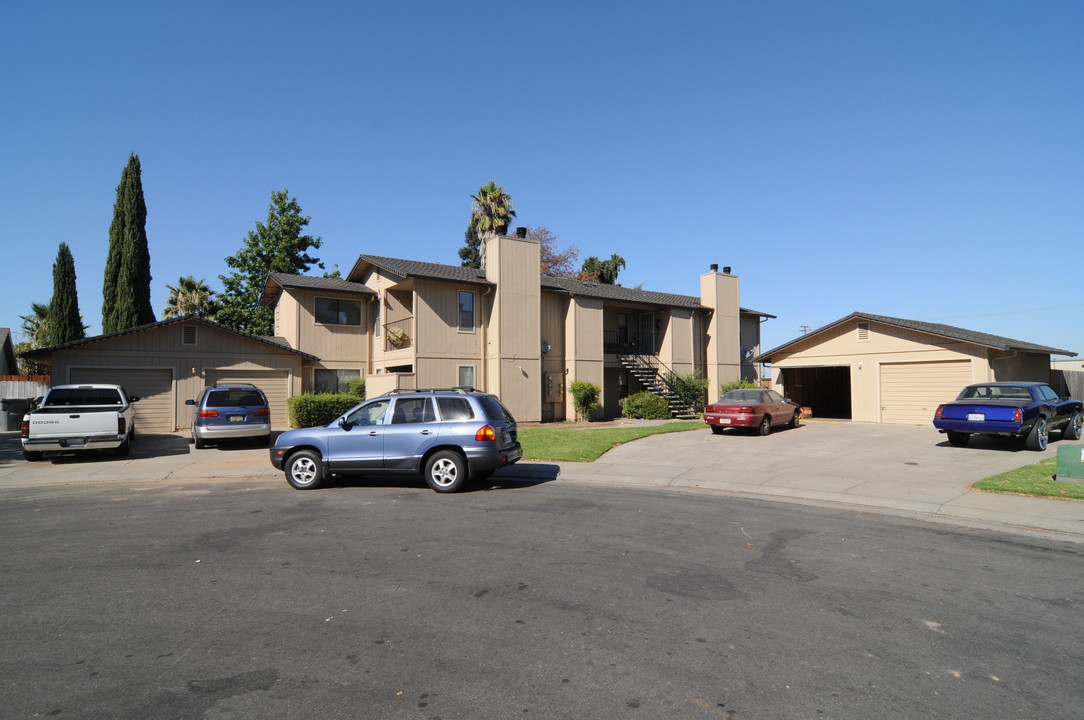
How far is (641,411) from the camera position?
26828 millimetres

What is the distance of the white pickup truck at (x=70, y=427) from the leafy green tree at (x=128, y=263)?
21.7 metres

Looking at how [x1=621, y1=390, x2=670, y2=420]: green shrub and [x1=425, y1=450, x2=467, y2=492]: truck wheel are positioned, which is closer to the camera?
[x1=425, y1=450, x2=467, y2=492]: truck wheel

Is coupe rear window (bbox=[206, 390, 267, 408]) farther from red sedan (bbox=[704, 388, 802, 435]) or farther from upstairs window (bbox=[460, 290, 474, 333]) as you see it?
red sedan (bbox=[704, 388, 802, 435])

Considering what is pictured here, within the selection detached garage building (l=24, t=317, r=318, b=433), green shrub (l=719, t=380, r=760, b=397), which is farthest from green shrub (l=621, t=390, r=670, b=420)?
detached garage building (l=24, t=317, r=318, b=433)

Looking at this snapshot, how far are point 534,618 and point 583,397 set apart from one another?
21829mm

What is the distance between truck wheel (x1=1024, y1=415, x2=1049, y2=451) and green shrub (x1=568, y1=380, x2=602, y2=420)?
15272 millimetres

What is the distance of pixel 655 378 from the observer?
29.5 metres

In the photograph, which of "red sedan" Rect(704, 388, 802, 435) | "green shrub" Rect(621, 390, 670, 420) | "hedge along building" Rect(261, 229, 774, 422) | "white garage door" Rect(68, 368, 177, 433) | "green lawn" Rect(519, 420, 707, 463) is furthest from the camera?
"green shrub" Rect(621, 390, 670, 420)

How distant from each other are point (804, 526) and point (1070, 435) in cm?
Result: 1365

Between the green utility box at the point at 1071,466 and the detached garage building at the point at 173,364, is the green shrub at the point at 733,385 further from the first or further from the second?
the detached garage building at the point at 173,364

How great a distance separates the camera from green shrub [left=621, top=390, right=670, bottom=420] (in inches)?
1050

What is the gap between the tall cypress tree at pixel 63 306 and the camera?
1475 inches

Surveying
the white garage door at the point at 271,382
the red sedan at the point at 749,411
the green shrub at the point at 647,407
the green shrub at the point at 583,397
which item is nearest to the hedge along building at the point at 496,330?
the green shrub at the point at 583,397

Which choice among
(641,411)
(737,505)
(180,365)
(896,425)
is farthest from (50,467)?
(896,425)
